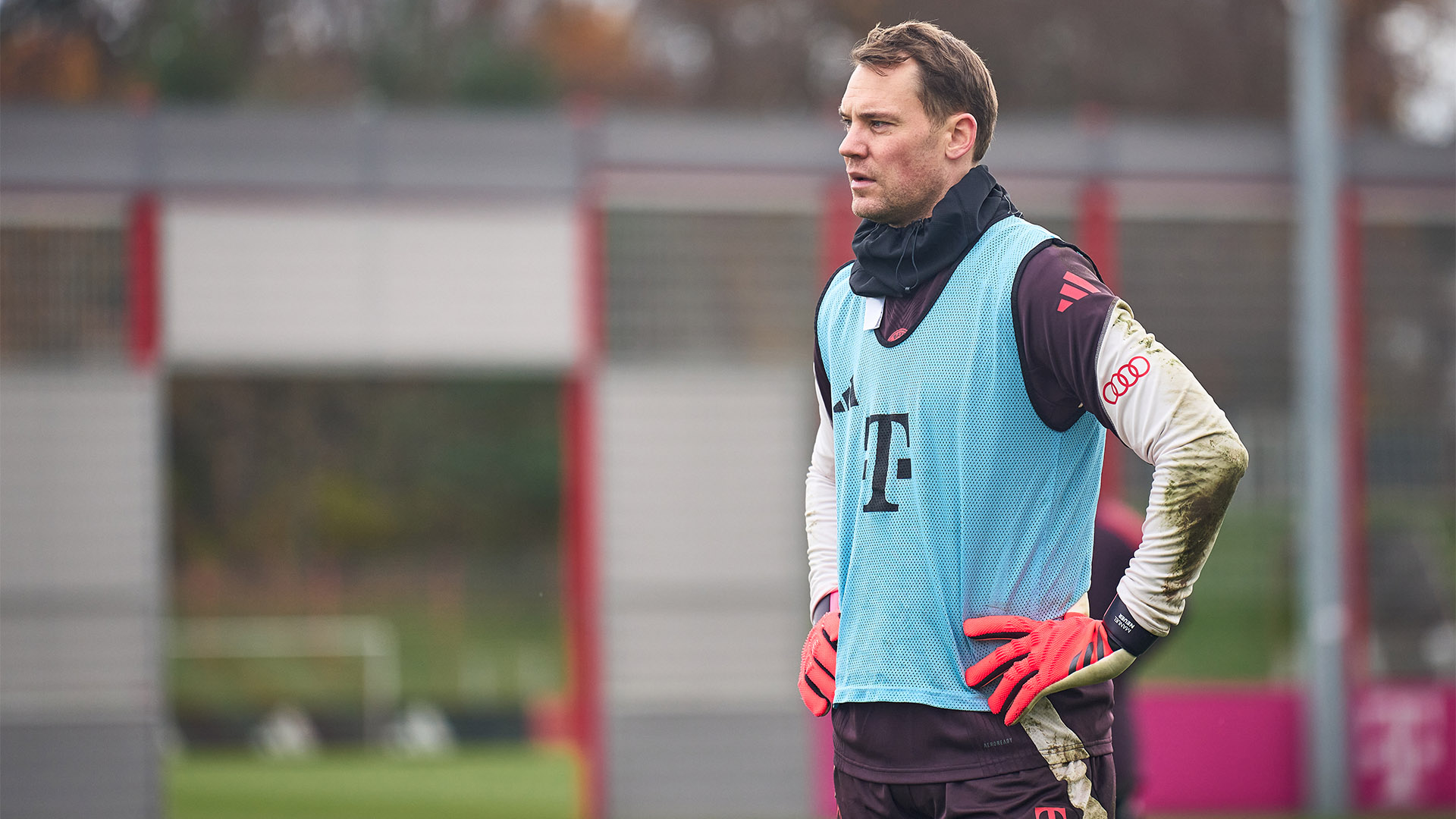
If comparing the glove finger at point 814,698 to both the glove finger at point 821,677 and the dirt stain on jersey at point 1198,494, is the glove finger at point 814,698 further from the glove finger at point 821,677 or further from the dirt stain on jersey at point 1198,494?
the dirt stain on jersey at point 1198,494

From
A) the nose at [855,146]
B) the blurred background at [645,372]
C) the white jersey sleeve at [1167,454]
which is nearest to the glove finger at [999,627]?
the white jersey sleeve at [1167,454]

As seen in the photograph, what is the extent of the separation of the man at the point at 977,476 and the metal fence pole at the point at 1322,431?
830cm

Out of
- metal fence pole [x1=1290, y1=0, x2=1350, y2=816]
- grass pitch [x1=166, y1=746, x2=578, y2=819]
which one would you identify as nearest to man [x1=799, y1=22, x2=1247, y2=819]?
grass pitch [x1=166, y1=746, x2=578, y2=819]

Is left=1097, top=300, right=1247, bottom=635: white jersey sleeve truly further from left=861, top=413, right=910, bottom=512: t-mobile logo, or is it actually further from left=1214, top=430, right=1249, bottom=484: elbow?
left=861, top=413, right=910, bottom=512: t-mobile logo

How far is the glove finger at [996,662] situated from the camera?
2520 millimetres

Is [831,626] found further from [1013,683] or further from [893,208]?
[893,208]

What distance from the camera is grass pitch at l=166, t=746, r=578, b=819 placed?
10180mm

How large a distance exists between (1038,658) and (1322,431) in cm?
859

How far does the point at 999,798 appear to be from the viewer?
253cm

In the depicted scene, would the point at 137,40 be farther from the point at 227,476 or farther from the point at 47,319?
the point at 47,319

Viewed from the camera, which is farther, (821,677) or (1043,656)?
(821,677)

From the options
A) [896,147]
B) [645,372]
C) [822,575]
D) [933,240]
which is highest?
[645,372]

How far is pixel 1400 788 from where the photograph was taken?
1057cm

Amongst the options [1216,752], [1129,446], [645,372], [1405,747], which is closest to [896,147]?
[1129,446]
